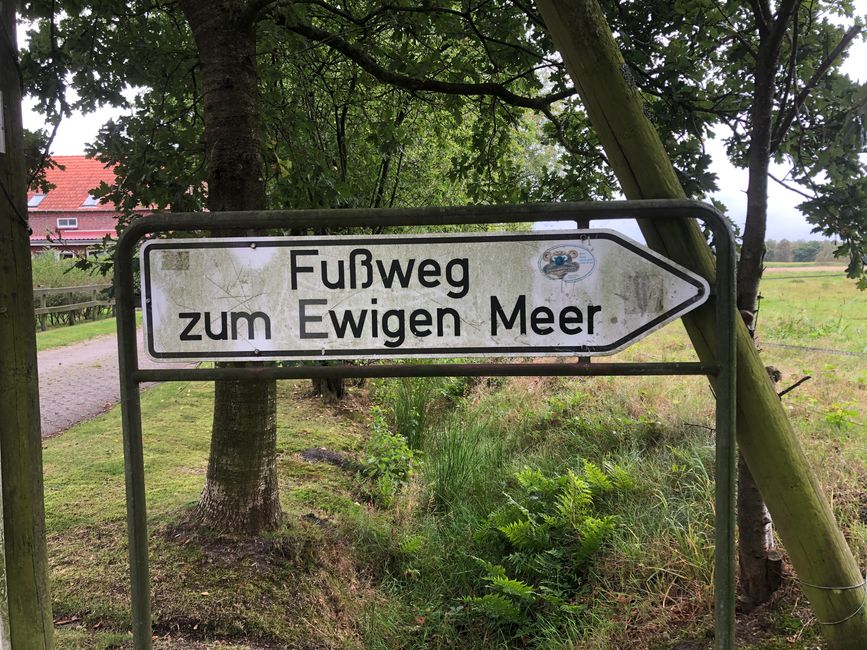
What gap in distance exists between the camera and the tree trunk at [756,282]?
2.18 metres

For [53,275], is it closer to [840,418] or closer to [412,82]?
[412,82]

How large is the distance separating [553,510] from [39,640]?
3381 millimetres

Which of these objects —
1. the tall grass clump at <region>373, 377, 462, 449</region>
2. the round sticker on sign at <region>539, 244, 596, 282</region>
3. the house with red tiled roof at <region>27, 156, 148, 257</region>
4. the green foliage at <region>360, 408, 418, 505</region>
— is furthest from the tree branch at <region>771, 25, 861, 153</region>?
the house with red tiled roof at <region>27, 156, 148, 257</region>

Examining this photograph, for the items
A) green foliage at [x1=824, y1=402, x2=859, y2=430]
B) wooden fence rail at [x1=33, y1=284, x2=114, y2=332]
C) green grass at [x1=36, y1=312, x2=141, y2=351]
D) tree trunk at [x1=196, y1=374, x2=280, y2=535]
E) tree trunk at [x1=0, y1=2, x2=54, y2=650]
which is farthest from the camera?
wooden fence rail at [x1=33, y1=284, x2=114, y2=332]

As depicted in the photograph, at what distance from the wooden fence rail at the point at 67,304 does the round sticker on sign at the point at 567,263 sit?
1726cm

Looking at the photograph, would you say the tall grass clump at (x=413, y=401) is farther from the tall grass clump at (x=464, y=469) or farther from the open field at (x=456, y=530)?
the tall grass clump at (x=464, y=469)

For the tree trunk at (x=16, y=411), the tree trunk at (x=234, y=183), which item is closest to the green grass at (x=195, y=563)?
the tree trunk at (x=234, y=183)

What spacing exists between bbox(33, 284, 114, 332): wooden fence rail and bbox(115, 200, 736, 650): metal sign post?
16646 millimetres

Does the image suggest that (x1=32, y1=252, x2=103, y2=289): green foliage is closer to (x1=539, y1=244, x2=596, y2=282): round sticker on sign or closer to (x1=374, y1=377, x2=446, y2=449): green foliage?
(x1=374, y1=377, x2=446, y2=449): green foliage

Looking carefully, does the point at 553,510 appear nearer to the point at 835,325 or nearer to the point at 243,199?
the point at 243,199

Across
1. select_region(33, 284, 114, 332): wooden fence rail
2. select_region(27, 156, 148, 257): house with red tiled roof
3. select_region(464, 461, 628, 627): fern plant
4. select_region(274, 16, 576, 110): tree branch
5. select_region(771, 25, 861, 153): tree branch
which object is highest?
select_region(27, 156, 148, 257): house with red tiled roof

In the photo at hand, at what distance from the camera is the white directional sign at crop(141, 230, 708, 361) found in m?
1.60

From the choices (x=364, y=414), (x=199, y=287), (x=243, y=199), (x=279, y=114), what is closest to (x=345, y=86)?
(x=279, y=114)

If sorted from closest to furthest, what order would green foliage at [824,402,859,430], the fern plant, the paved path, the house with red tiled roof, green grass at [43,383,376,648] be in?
1. green grass at [43,383,376,648]
2. the fern plant
3. green foliage at [824,402,859,430]
4. the paved path
5. the house with red tiled roof
